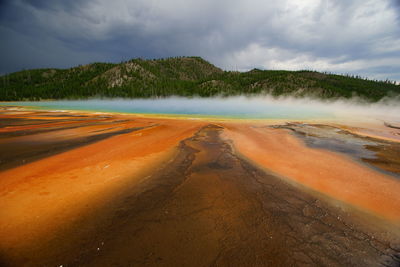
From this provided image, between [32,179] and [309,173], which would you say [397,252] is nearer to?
[309,173]

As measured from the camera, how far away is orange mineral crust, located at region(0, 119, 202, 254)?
3.34m

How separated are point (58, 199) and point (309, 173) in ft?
22.3

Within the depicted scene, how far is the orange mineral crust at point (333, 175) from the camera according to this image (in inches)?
175

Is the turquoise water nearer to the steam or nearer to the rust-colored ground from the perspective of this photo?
the steam

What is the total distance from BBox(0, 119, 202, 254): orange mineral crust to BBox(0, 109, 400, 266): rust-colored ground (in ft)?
0.09

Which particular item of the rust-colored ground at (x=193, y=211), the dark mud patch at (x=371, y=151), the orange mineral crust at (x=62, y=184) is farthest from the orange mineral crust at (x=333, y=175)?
the orange mineral crust at (x=62, y=184)

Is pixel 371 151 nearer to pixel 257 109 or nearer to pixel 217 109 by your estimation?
pixel 257 109

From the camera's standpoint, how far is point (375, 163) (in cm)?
702

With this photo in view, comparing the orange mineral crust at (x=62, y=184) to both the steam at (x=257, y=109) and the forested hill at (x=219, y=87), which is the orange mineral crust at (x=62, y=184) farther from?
the forested hill at (x=219, y=87)

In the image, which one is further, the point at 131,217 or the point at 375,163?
the point at 375,163

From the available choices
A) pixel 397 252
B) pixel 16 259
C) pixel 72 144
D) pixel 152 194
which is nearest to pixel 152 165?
pixel 152 194

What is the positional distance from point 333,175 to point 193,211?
4.72 metres

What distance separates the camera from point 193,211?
388 cm

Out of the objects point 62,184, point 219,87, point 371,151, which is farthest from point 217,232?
point 219,87
